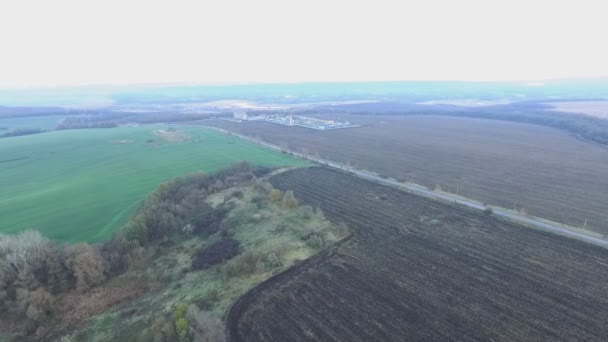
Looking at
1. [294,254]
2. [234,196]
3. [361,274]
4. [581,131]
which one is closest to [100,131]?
[234,196]

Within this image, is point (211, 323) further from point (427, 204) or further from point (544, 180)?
point (544, 180)

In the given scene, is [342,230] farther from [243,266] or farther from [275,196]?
[275,196]

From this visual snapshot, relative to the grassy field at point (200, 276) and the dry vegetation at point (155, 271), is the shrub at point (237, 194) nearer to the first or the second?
the dry vegetation at point (155, 271)

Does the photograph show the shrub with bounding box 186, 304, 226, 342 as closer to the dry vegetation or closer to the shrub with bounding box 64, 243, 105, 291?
the dry vegetation

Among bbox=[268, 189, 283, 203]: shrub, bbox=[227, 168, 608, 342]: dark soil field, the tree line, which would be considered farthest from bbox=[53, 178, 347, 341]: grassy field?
bbox=[268, 189, 283, 203]: shrub

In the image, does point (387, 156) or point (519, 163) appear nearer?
point (519, 163)

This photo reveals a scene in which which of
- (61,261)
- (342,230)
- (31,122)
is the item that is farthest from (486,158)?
(31,122)

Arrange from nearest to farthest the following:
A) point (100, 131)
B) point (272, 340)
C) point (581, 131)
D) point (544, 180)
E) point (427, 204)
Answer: point (272, 340) < point (427, 204) < point (544, 180) < point (581, 131) < point (100, 131)
